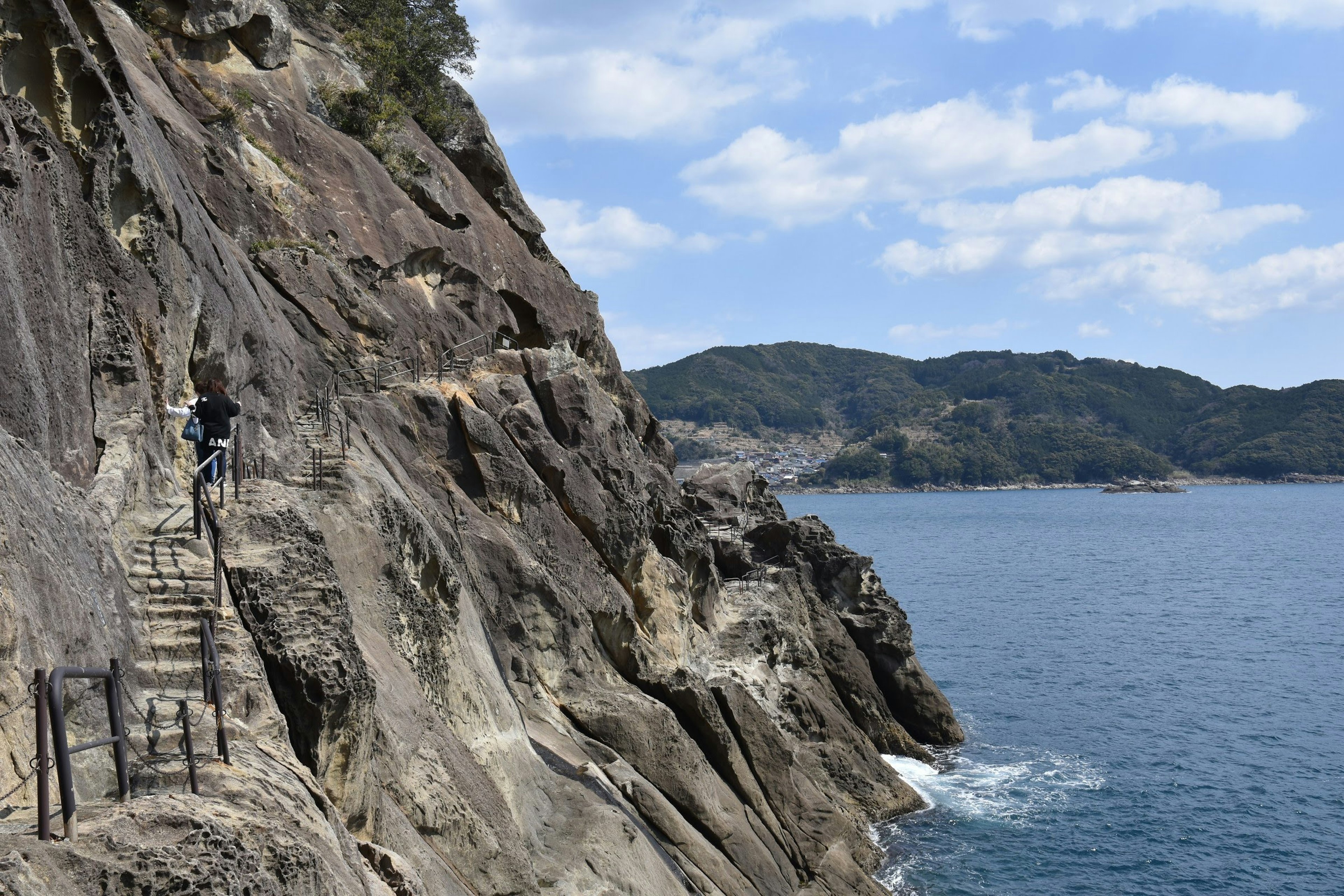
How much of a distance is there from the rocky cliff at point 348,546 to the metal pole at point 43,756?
0.45ft

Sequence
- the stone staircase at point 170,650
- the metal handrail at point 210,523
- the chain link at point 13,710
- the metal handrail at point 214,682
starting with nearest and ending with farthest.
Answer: the chain link at point 13,710 < the stone staircase at point 170,650 < the metal handrail at point 214,682 < the metal handrail at point 210,523

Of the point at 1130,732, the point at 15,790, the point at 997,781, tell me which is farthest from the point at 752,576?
the point at 15,790

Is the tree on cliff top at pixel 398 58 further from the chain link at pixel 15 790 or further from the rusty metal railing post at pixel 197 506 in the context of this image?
the chain link at pixel 15 790

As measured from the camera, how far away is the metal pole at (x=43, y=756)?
18.4 ft

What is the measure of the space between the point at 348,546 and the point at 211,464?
2.47 meters

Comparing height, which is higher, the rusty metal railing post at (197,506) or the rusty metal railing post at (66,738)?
the rusty metal railing post at (197,506)

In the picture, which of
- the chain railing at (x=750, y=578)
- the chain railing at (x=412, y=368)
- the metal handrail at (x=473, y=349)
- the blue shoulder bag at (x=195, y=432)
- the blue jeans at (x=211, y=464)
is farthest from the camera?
the chain railing at (x=750, y=578)

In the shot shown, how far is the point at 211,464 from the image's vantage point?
518 inches

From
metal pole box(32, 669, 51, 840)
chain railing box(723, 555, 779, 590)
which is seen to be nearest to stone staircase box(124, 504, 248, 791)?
metal pole box(32, 669, 51, 840)

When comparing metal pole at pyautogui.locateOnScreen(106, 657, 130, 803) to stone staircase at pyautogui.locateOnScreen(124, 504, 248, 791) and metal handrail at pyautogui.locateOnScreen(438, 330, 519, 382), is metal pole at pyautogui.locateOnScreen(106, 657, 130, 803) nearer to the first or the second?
stone staircase at pyautogui.locateOnScreen(124, 504, 248, 791)

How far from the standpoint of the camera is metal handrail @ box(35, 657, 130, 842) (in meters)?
5.68

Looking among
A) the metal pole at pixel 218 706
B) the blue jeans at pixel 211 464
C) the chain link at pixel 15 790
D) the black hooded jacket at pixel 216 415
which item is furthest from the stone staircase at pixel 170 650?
the black hooded jacket at pixel 216 415

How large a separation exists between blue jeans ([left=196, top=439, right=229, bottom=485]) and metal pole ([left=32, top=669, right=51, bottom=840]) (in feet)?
23.5

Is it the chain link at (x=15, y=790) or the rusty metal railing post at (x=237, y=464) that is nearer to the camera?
the chain link at (x=15, y=790)
